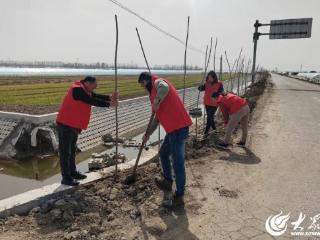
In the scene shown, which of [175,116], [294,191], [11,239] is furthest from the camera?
[294,191]

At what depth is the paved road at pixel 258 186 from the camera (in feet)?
12.6

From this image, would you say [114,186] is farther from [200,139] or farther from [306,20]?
[306,20]

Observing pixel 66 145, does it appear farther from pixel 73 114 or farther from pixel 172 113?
pixel 172 113

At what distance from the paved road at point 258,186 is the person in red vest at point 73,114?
177 cm

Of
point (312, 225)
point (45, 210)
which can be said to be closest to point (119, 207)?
point (45, 210)

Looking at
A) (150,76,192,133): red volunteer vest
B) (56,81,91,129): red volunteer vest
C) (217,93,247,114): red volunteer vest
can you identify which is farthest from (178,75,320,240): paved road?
(56,81,91,129): red volunteer vest

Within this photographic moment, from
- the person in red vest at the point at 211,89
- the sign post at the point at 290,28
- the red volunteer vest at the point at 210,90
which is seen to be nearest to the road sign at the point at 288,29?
the sign post at the point at 290,28

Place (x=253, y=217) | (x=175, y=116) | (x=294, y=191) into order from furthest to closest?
(x=294, y=191) < (x=175, y=116) < (x=253, y=217)

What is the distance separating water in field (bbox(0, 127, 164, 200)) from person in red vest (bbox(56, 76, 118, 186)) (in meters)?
1.88

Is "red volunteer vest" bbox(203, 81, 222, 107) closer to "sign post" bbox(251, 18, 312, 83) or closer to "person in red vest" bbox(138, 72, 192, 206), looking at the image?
"person in red vest" bbox(138, 72, 192, 206)

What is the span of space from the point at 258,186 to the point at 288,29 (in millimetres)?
23721

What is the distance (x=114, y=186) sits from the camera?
16.3ft

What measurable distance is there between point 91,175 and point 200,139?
11.2ft

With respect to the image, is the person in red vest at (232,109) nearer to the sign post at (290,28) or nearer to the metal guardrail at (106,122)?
the metal guardrail at (106,122)
